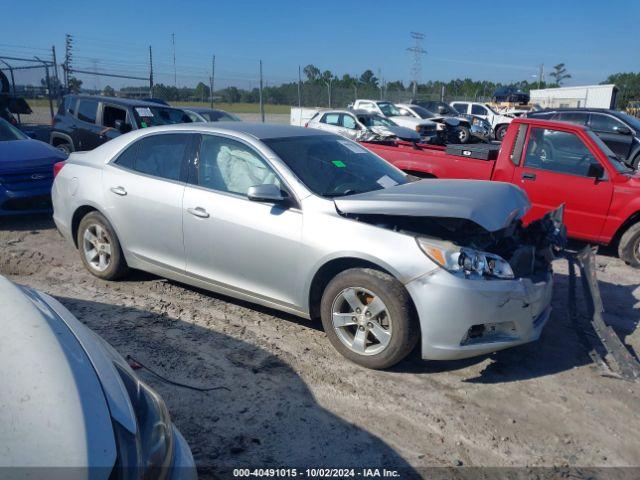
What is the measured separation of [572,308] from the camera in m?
4.55

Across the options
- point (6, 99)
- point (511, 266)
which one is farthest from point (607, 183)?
point (6, 99)

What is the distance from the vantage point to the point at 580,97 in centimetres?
3322

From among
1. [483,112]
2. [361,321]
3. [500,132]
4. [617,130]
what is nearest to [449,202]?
[361,321]

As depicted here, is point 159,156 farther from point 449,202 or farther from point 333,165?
point 449,202

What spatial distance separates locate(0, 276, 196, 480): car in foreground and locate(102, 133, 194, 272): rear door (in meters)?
2.33

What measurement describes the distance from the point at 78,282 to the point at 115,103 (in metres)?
6.84

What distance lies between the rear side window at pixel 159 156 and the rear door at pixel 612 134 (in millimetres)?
12083

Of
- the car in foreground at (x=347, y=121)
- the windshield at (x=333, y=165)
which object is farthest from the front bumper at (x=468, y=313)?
the car in foreground at (x=347, y=121)

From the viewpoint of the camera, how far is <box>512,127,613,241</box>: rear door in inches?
262

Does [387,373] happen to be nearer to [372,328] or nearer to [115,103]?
[372,328]

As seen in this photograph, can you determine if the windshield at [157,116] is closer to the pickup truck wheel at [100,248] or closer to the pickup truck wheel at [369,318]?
the pickup truck wheel at [100,248]

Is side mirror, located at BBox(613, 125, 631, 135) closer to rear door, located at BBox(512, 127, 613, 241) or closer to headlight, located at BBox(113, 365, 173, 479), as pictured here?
rear door, located at BBox(512, 127, 613, 241)

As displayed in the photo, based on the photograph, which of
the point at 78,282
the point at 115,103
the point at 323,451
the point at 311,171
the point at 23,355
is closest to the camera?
the point at 23,355

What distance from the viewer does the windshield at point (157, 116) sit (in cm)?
1109
